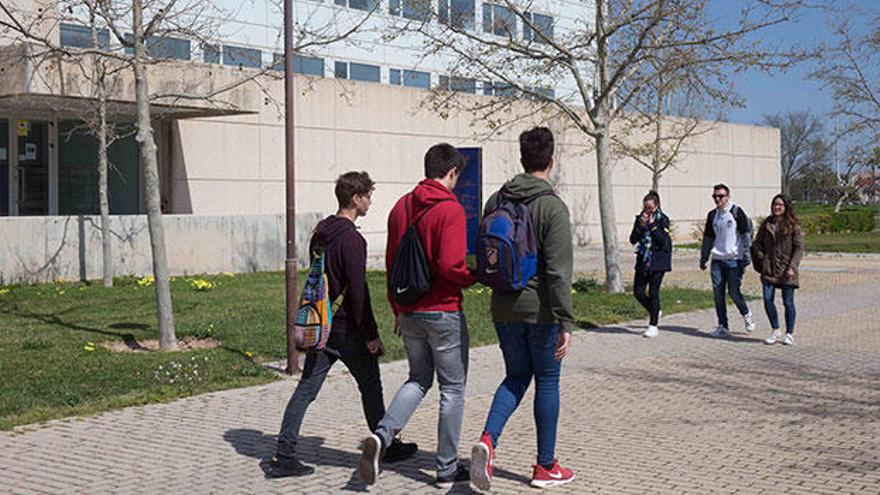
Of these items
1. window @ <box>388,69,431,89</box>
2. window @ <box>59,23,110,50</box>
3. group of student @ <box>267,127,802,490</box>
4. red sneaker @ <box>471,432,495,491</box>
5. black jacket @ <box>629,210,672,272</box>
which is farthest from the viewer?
window @ <box>388,69,431,89</box>

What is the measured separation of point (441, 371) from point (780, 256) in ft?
24.9

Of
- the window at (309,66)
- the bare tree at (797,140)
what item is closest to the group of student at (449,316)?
the window at (309,66)

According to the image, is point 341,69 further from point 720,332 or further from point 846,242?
point 720,332

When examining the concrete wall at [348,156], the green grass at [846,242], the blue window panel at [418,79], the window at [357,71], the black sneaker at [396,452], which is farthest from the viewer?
the blue window panel at [418,79]

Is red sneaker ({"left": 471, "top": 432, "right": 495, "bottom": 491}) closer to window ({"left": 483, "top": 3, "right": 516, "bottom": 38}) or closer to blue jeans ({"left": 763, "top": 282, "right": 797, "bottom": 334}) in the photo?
blue jeans ({"left": 763, "top": 282, "right": 797, "bottom": 334})

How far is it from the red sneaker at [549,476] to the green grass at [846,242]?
2883cm

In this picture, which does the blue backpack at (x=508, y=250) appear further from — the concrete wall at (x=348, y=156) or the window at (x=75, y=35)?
the window at (x=75, y=35)

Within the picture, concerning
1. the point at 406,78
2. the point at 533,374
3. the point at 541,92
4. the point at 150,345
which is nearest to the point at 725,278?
the point at 150,345

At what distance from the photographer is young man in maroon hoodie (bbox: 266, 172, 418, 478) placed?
22.6 feet

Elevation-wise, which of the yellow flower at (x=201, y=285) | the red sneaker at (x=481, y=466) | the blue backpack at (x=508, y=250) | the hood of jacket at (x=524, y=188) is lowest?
the red sneaker at (x=481, y=466)

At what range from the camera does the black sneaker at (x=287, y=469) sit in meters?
6.88

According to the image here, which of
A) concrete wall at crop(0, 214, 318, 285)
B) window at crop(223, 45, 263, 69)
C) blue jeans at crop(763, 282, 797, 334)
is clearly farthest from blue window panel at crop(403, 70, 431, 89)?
blue jeans at crop(763, 282, 797, 334)

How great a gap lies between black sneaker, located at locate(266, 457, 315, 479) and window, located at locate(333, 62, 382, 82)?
29270mm

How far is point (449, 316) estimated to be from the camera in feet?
21.2
